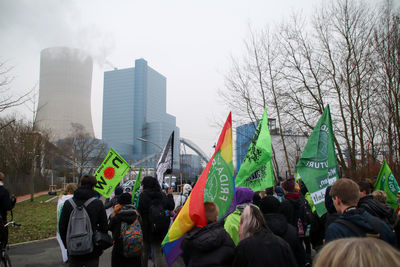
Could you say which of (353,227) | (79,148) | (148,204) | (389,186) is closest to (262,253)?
(353,227)

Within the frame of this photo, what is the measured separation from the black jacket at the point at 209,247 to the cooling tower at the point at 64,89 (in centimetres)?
5360

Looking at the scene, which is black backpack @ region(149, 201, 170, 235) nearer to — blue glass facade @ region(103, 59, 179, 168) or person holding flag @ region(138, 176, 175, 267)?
person holding flag @ region(138, 176, 175, 267)

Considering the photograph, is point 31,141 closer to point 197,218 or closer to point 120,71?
point 197,218

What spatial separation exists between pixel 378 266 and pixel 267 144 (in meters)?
4.34

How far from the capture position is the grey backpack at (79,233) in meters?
4.17

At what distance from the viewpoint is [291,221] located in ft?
16.6

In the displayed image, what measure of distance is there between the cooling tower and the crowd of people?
5122 cm

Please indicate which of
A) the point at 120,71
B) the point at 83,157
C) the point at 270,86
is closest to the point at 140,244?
the point at 270,86

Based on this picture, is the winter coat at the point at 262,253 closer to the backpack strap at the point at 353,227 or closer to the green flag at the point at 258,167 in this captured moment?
the backpack strap at the point at 353,227

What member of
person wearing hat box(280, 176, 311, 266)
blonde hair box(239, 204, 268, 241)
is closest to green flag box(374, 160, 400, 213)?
person wearing hat box(280, 176, 311, 266)

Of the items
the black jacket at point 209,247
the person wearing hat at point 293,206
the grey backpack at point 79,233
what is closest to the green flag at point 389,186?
the person wearing hat at point 293,206

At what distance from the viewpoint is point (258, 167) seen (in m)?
5.21

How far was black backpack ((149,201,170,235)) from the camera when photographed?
18.0 ft

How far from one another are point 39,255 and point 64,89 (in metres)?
51.5
